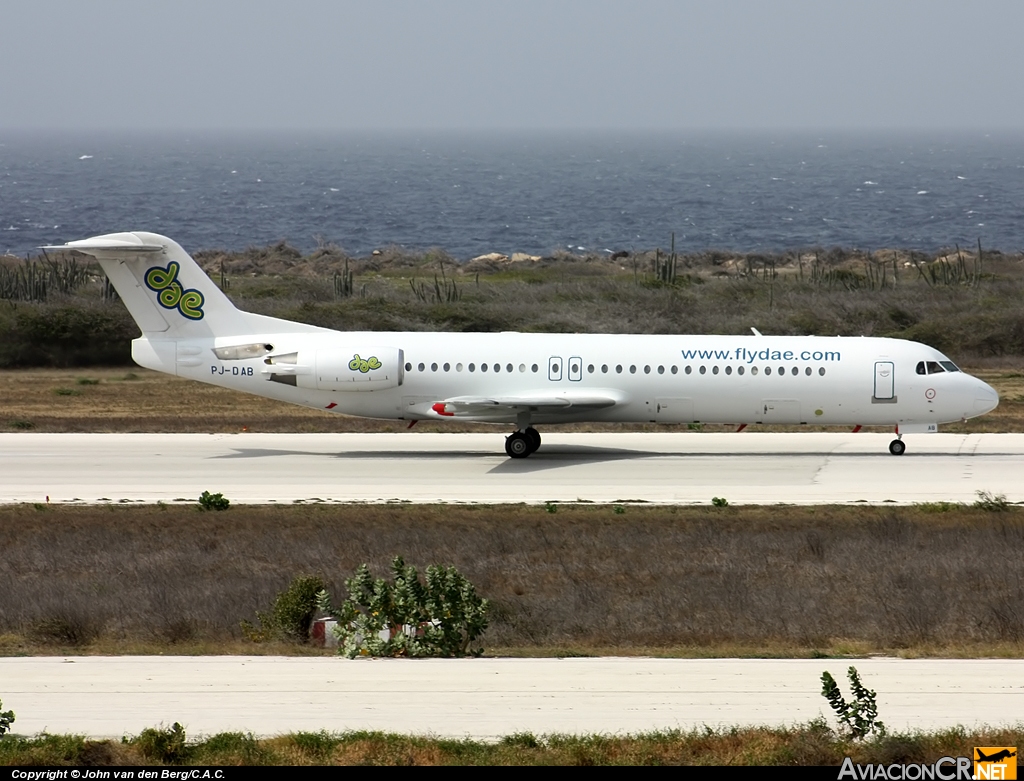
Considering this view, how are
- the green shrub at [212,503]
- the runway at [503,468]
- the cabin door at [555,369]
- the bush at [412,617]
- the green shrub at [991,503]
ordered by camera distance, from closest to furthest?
the bush at [412,617] < the green shrub at [991,503] < the green shrub at [212,503] < the runway at [503,468] < the cabin door at [555,369]

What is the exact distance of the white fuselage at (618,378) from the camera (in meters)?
31.9

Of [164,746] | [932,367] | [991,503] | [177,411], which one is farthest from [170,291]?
[164,746]

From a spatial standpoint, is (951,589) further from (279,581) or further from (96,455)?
(96,455)

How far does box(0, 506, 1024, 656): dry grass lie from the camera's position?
1673 centimetres

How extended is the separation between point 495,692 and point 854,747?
380 cm

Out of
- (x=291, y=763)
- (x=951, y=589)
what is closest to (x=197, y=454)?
(x=951, y=589)

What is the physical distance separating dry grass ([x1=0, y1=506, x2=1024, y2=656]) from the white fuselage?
6.34 m

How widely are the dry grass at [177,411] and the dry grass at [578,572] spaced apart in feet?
37.3

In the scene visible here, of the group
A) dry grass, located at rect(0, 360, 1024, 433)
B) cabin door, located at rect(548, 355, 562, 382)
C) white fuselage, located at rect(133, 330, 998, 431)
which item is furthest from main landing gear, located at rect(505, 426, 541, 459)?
dry grass, located at rect(0, 360, 1024, 433)

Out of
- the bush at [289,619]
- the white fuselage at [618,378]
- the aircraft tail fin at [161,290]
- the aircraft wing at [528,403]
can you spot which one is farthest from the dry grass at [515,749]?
the aircraft tail fin at [161,290]

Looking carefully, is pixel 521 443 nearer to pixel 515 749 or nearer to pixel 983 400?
pixel 983 400

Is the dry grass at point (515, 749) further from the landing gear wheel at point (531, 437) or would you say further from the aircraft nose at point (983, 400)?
the aircraft nose at point (983, 400)

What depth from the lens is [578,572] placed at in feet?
68.9

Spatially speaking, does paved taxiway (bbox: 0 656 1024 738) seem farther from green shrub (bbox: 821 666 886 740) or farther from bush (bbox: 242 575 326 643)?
bush (bbox: 242 575 326 643)
